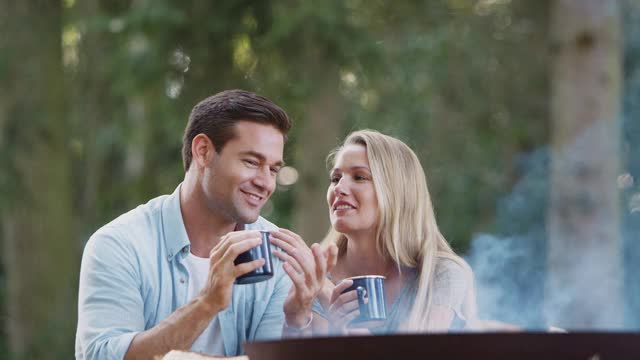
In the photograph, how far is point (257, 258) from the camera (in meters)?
2.42

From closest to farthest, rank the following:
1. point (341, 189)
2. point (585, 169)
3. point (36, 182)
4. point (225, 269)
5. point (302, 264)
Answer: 1. point (225, 269)
2. point (302, 264)
3. point (341, 189)
4. point (585, 169)
5. point (36, 182)

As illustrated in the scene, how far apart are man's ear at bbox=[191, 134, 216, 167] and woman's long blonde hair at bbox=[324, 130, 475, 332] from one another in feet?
1.87

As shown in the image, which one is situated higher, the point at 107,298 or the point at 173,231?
the point at 173,231

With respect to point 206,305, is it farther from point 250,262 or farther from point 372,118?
point 372,118

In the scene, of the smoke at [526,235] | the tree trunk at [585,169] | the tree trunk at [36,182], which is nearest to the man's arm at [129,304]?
the tree trunk at [585,169]

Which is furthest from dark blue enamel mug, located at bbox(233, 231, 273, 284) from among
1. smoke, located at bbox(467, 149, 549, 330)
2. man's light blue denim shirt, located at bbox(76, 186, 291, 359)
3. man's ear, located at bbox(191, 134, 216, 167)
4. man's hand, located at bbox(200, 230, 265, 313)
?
smoke, located at bbox(467, 149, 549, 330)

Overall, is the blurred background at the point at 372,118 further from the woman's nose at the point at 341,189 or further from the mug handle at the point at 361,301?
the mug handle at the point at 361,301

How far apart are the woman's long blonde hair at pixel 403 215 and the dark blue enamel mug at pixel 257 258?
793mm

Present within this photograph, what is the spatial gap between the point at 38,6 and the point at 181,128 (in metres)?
1.17

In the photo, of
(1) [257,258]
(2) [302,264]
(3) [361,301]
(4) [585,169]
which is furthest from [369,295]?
(4) [585,169]

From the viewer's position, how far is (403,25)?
818 centimetres

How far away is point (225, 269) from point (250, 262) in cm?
5

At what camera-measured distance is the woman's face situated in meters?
3.21

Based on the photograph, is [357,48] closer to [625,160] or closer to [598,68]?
[625,160]
